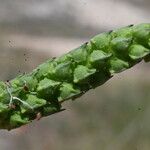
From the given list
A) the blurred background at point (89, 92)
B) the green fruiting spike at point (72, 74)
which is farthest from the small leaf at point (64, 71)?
the blurred background at point (89, 92)

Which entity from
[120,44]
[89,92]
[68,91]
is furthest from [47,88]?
→ [89,92]

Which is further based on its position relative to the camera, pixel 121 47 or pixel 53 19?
pixel 53 19

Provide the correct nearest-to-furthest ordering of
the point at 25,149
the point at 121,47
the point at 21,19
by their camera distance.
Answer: the point at 121,47
the point at 25,149
the point at 21,19

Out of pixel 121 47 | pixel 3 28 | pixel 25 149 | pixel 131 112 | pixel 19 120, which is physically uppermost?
pixel 121 47

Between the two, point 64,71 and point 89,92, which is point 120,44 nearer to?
point 64,71

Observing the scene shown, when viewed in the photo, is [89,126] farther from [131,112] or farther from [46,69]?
[46,69]

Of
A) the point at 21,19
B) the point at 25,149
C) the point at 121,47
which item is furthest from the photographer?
the point at 21,19

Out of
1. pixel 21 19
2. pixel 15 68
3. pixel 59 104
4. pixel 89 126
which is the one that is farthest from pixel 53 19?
pixel 59 104
